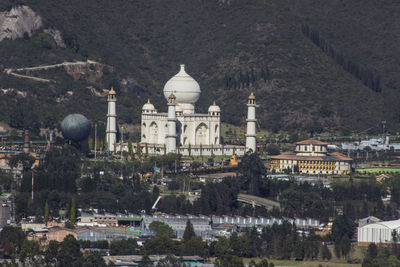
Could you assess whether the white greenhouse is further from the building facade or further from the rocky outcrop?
the rocky outcrop

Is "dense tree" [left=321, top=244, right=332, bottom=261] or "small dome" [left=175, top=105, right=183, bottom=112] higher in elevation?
"small dome" [left=175, top=105, right=183, bottom=112]

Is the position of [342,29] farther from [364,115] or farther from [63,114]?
[63,114]

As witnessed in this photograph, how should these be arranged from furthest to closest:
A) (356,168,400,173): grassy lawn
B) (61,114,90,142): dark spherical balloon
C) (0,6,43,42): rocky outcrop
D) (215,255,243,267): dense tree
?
(0,6,43,42): rocky outcrop
(61,114,90,142): dark spherical balloon
(356,168,400,173): grassy lawn
(215,255,243,267): dense tree

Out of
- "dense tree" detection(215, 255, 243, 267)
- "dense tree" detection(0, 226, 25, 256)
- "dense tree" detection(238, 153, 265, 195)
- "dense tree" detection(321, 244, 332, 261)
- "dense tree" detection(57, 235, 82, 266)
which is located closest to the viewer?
"dense tree" detection(57, 235, 82, 266)

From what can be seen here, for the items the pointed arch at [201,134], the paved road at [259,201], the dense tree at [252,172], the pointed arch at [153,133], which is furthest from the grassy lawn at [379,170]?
the pointed arch at [153,133]

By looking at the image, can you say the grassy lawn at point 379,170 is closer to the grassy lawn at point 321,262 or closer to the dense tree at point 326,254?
the grassy lawn at point 321,262

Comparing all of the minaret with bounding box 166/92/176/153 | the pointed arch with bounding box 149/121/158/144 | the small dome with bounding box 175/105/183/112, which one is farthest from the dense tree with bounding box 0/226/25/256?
the pointed arch with bounding box 149/121/158/144

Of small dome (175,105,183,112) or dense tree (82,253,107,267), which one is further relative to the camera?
small dome (175,105,183,112)
